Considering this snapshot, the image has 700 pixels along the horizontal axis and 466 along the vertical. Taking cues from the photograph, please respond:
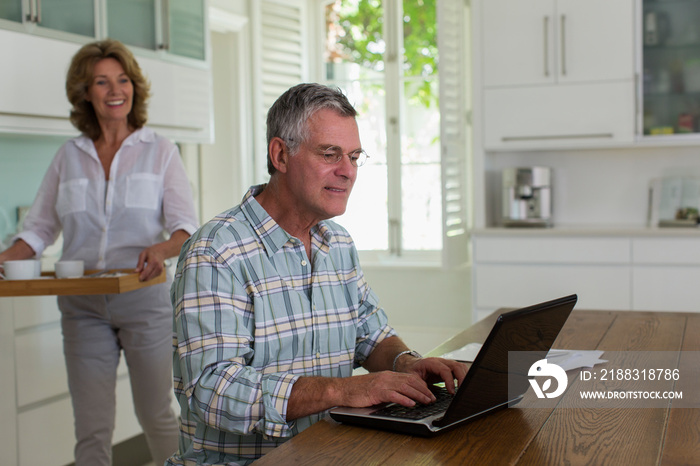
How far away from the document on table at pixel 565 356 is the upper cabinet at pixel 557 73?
7.77 ft

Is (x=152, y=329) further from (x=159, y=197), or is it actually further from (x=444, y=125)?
(x=444, y=125)

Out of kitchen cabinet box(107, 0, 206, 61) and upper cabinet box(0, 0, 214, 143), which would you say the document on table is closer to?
upper cabinet box(0, 0, 214, 143)

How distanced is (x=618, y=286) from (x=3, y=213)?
2739 mm

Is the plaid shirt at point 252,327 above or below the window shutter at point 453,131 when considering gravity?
below

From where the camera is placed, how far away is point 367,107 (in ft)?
16.0

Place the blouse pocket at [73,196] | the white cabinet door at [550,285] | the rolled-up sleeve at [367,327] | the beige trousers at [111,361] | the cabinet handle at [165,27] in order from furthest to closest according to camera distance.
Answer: the white cabinet door at [550,285] → the cabinet handle at [165,27] → the blouse pocket at [73,196] → the beige trousers at [111,361] → the rolled-up sleeve at [367,327]

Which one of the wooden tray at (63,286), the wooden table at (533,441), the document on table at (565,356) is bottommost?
the wooden table at (533,441)

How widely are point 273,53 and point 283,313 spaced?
142 inches

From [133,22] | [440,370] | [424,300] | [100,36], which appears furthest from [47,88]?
[424,300]

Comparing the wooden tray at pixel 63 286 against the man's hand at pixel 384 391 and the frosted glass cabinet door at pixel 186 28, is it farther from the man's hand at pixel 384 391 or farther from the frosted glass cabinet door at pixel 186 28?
the frosted glass cabinet door at pixel 186 28

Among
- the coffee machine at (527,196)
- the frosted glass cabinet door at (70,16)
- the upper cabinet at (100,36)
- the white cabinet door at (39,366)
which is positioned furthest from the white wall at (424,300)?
the frosted glass cabinet door at (70,16)

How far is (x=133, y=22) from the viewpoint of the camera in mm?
3145

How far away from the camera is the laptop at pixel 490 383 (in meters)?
1.09

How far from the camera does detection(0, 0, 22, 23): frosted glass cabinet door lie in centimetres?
253
